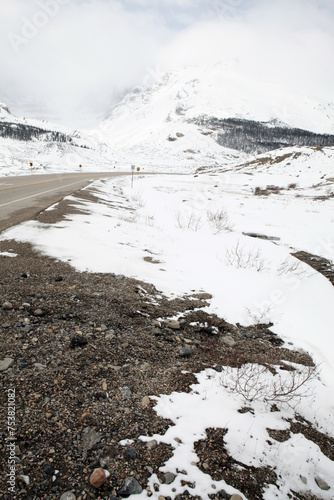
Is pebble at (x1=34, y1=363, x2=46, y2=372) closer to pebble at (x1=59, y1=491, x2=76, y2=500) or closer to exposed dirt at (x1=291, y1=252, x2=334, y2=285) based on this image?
pebble at (x1=59, y1=491, x2=76, y2=500)

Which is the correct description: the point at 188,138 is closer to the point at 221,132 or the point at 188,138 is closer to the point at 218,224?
the point at 221,132

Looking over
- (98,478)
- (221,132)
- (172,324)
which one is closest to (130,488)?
(98,478)

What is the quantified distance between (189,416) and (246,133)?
582ft

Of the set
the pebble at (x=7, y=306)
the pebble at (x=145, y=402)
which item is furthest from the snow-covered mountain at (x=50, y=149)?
the pebble at (x=145, y=402)

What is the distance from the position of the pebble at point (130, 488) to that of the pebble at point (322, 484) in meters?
1.30

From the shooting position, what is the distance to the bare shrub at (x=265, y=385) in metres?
2.51

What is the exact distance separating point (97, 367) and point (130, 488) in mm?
1141

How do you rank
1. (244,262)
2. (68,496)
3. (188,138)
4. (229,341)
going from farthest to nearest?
(188,138) → (244,262) → (229,341) → (68,496)

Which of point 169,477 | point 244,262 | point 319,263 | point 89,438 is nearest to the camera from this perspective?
point 169,477

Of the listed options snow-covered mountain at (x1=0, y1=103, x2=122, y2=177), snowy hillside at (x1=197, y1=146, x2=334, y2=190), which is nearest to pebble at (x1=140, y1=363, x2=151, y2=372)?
snowy hillside at (x1=197, y1=146, x2=334, y2=190)

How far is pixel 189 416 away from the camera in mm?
2180

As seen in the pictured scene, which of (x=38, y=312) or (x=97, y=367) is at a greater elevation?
(x=38, y=312)

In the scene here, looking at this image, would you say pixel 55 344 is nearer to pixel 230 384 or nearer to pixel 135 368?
pixel 135 368

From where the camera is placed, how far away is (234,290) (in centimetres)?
562
